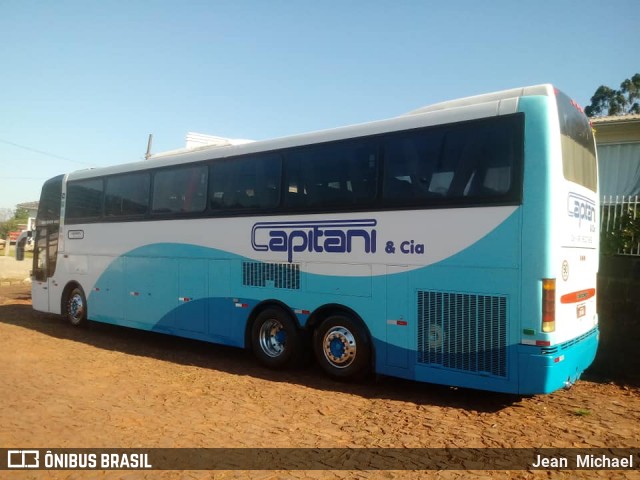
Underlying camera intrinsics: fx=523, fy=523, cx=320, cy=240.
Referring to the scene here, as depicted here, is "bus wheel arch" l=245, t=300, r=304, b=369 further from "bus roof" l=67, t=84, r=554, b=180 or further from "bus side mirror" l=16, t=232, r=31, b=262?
"bus side mirror" l=16, t=232, r=31, b=262

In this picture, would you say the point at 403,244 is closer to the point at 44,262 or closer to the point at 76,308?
the point at 76,308

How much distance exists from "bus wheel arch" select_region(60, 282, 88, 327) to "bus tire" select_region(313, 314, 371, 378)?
282 inches

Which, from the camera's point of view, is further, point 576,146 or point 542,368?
point 576,146

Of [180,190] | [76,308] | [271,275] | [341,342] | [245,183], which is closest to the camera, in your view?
[341,342]

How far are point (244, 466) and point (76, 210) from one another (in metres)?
9.63

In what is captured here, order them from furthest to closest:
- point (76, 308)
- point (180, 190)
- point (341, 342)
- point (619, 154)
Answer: point (619, 154)
point (76, 308)
point (180, 190)
point (341, 342)

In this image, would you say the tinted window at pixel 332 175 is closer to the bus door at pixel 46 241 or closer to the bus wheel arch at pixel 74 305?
the bus wheel arch at pixel 74 305

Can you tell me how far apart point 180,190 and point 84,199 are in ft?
12.4

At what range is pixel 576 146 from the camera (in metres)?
6.52

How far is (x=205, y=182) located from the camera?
9.22 metres

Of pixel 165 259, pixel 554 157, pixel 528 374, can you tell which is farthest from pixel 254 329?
pixel 554 157

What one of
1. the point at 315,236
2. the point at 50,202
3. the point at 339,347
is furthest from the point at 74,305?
the point at 339,347

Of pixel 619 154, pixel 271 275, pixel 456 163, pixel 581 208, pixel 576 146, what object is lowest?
pixel 271 275

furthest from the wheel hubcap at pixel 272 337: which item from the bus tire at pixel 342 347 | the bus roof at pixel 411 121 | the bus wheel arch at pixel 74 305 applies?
the bus wheel arch at pixel 74 305
